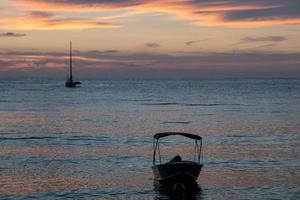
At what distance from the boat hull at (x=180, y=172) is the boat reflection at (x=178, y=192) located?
0.34m

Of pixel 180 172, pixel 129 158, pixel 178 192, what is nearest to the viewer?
pixel 178 192

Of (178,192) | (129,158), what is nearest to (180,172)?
(178,192)

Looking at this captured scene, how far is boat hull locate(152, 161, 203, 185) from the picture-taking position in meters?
28.9

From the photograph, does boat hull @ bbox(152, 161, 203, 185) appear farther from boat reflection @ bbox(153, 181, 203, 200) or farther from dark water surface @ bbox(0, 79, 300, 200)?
dark water surface @ bbox(0, 79, 300, 200)

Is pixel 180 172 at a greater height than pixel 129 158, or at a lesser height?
greater

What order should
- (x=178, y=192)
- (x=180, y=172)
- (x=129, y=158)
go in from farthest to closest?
(x=129, y=158) < (x=180, y=172) < (x=178, y=192)

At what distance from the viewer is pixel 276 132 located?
55.1 metres

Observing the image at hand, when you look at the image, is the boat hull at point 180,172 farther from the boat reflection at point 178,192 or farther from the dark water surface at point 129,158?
the dark water surface at point 129,158

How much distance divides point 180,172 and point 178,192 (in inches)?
72.4

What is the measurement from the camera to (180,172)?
29.0 metres

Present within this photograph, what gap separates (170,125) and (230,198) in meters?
36.7

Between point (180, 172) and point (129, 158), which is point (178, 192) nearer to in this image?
point (180, 172)

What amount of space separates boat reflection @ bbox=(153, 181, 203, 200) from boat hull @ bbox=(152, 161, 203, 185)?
0.34 m

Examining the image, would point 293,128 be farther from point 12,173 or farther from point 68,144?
point 12,173
